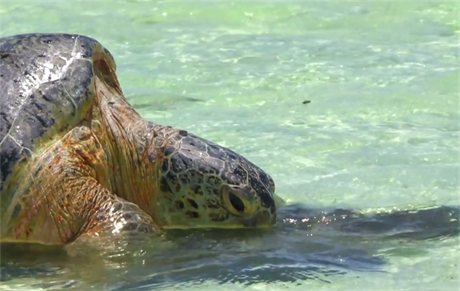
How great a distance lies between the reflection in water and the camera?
419cm

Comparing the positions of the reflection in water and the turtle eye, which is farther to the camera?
the turtle eye

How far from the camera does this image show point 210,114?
21.8 ft

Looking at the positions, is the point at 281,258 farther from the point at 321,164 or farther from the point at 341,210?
the point at 321,164

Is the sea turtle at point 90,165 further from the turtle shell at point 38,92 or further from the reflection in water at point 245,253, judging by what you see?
the reflection in water at point 245,253

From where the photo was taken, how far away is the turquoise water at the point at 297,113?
14.0ft

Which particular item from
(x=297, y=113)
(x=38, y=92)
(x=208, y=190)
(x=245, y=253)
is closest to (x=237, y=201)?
(x=208, y=190)

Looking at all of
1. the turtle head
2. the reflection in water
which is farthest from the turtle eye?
the reflection in water

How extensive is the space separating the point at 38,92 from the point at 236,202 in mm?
1067

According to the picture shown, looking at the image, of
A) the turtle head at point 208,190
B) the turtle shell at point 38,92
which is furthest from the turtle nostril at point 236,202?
the turtle shell at point 38,92

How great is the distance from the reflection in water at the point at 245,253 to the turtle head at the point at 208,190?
8 cm

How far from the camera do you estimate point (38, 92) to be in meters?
4.79

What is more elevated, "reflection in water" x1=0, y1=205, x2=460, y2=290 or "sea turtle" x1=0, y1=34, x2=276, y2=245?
"sea turtle" x1=0, y1=34, x2=276, y2=245

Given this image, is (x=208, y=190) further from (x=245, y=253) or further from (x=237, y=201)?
(x=245, y=253)

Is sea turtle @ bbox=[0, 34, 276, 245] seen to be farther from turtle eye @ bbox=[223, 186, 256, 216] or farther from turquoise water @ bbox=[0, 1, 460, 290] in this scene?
turquoise water @ bbox=[0, 1, 460, 290]
